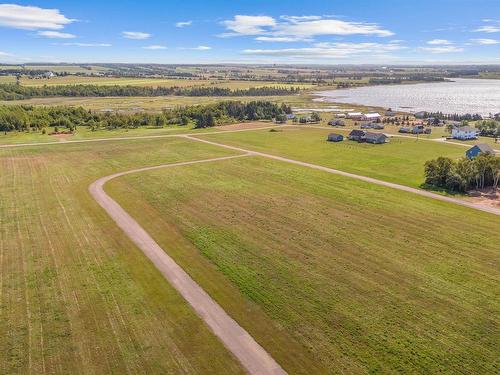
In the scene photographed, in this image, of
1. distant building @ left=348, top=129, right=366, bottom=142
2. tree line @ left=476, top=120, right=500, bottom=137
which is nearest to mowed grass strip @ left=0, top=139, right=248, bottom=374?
distant building @ left=348, top=129, right=366, bottom=142

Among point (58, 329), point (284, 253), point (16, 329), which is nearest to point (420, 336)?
point (284, 253)

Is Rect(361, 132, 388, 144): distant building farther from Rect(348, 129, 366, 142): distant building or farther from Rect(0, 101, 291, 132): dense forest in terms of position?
Rect(0, 101, 291, 132): dense forest

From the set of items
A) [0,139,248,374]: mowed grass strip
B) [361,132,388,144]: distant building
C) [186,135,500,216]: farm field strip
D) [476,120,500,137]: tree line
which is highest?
[476,120,500,137]: tree line

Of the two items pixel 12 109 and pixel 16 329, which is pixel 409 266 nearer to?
pixel 16 329

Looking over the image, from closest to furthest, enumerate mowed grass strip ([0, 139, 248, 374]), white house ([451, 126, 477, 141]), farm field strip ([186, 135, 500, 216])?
mowed grass strip ([0, 139, 248, 374]) < farm field strip ([186, 135, 500, 216]) < white house ([451, 126, 477, 141])

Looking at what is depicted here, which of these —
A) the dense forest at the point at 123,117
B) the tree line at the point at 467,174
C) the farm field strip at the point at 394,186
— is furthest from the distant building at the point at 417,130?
the tree line at the point at 467,174

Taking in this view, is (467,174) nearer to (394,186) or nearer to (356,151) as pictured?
(394,186)

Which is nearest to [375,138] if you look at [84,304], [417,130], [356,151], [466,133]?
[356,151]

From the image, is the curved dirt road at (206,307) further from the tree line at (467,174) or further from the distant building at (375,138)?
the distant building at (375,138)
